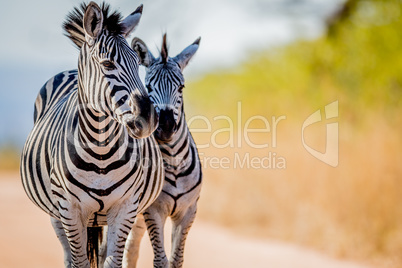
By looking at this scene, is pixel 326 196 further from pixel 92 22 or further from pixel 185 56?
pixel 92 22

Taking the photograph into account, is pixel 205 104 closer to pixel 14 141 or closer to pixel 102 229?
pixel 14 141

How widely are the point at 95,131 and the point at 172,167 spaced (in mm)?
1286

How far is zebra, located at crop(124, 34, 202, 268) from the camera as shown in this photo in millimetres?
5395

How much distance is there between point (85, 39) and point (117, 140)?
A: 2.89ft

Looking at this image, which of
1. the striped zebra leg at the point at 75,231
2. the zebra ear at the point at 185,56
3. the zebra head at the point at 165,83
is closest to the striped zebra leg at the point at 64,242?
the striped zebra leg at the point at 75,231

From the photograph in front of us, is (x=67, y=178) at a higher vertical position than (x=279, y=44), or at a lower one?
lower

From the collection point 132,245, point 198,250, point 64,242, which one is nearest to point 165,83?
point 64,242

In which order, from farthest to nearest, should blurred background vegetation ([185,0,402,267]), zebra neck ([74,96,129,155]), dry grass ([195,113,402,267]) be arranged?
blurred background vegetation ([185,0,402,267]), dry grass ([195,113,402,267]), zebra neck ([74,96,129,155])

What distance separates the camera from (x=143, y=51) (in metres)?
5.83

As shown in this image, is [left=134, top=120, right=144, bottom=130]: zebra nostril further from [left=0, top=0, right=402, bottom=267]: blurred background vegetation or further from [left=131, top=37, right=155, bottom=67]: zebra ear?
[left=0, top=0, right=402, bottom=267]: blurred background vegetation

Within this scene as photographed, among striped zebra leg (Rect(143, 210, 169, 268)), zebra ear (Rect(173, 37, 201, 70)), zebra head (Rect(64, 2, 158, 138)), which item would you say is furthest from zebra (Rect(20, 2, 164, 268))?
zebra ear (Rect(173, 37, 201, 70))

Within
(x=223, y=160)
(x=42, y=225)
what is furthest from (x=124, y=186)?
(x=223, y=160)

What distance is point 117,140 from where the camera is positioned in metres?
4.60

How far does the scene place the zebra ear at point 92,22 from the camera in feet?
13.9
